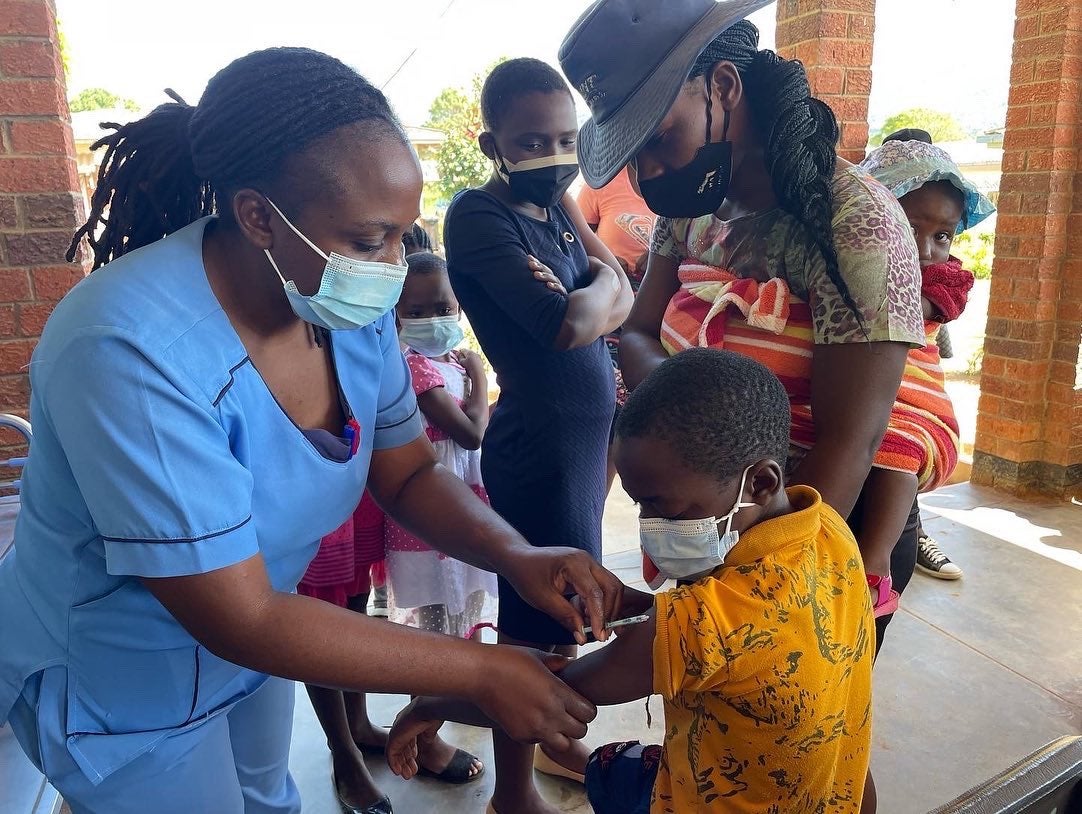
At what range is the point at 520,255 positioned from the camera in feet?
7.14

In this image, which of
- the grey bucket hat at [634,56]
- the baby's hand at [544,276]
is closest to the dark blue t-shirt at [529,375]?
the baby's hand at [544,276]

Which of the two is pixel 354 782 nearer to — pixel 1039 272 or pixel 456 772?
pixel 456 772

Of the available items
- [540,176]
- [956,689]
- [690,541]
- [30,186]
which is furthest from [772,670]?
[30,186]

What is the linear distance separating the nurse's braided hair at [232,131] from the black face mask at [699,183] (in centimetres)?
56

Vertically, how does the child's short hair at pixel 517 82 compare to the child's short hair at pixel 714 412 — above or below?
above

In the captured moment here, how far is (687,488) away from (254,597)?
70cm

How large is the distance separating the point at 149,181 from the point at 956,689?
330 cm

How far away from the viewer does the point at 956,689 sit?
3.14 m

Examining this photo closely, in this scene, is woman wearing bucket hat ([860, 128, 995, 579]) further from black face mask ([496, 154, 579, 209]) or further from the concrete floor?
the concrete floor

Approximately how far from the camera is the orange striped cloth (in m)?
1.44

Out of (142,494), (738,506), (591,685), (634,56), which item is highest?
(634,56)

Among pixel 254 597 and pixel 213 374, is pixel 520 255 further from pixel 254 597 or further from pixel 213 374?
pixel 254 597

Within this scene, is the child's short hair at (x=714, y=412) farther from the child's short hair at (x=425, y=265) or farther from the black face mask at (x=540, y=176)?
the child's short hair at (x=425, y=265)

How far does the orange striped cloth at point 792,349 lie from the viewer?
144cm
